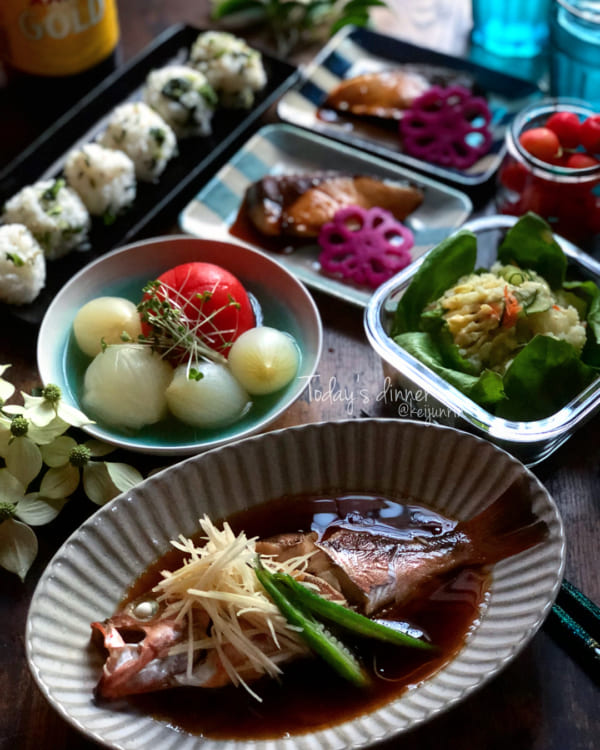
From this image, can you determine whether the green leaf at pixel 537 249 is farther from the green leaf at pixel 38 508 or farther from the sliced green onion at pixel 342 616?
Answer: the green leaf at pixel 38 508

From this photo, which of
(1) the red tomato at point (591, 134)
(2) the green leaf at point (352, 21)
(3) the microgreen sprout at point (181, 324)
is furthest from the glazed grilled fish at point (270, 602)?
(2) the green leaf at point (352, 21)

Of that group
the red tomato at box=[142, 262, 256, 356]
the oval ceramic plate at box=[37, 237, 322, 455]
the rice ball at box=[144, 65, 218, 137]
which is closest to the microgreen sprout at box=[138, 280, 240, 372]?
the red tomato at box=[142, 262, 256, 356]

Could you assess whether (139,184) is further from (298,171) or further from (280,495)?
(280,495)

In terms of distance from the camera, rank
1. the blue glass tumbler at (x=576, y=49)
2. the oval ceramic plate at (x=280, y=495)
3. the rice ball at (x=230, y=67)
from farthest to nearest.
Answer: the rice ball at (x=230, y=67) → the blue glass tumbler at (x=576, y=49) → the oval ceramic plate at (x=280, y=495)

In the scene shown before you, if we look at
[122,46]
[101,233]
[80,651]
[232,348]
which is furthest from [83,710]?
[122,46]

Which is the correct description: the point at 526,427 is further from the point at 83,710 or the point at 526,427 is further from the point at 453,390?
the point at 83,710
